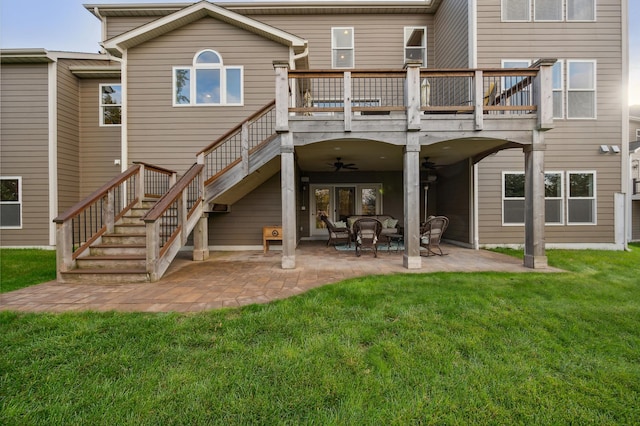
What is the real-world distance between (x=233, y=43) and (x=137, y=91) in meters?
3.02

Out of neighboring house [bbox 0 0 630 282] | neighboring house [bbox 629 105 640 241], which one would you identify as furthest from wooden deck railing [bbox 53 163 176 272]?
neighboring house [bbox 629 105 640 241]

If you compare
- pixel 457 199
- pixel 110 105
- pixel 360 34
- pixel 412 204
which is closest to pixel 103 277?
pixel 412 204

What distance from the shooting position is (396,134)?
17.6 ft

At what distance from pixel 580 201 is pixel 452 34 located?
6.20m

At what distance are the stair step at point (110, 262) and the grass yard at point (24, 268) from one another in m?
0.70

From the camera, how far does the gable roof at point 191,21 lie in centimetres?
741

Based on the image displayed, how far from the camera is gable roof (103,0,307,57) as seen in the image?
7406 millimetres

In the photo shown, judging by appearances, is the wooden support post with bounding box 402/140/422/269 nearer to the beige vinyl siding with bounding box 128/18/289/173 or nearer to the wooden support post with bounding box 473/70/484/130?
the wooden support post with bounding box 473/70/484/130

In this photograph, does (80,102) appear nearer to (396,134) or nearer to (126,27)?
(126,27)

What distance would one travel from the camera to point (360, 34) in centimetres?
961

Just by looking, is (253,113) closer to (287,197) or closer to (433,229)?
(287,197)

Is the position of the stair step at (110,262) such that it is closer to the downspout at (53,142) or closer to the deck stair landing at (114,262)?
the deck stair landing at (114,262)

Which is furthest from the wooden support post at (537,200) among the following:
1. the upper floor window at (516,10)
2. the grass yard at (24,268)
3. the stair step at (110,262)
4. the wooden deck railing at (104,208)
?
the grass yard at (24,268)

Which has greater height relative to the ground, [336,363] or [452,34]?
[452,34]
